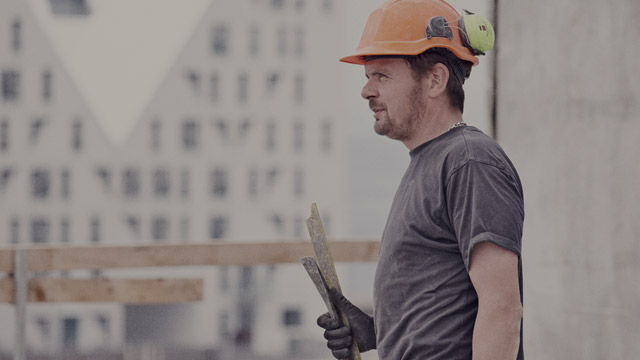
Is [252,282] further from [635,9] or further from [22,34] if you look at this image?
[635,9]

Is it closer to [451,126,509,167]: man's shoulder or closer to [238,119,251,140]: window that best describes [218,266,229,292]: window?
[238,119,251,140]: window

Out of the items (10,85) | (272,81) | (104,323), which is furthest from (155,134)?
(104,323)

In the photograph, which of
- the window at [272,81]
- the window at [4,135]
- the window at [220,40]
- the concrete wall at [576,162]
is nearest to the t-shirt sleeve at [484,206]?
the concrete wall at [576,162]

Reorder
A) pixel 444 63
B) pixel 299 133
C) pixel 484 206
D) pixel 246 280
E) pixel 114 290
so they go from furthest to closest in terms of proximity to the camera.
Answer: pixel 246 280, pixel 299 133, pixel 114 290, pixel 444 63, pixel 484 206

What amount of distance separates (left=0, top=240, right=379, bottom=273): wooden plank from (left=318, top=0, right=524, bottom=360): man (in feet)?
7.93

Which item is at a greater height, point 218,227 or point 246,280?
point 218,227

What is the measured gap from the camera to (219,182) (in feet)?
227

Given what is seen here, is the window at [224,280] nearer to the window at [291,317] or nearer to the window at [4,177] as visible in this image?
the window at [291,317]

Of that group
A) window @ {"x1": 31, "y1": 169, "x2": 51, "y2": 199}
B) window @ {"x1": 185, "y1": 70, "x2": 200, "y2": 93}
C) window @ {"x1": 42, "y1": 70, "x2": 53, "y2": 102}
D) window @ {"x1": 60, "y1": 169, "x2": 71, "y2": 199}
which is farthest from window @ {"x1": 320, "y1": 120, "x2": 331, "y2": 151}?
window @ {"x1": 31, "y1": 169, "x2": 51, "y2": 199}

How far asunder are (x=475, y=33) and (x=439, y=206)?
371 millimetres

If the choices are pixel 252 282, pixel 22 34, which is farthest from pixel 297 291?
→ pixel 22 34

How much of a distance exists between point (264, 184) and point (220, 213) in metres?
4.40

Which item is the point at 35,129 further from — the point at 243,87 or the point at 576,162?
the point at 576,162

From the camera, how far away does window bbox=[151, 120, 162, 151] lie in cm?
6744
